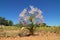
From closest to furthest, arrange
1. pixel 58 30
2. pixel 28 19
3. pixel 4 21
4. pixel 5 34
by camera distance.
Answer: pixel 5 34, pixel 28 19, pixel 58 30, pixel 4 21

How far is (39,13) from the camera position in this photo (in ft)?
55.7

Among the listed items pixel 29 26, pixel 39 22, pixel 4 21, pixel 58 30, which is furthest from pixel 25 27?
pixel 4 21

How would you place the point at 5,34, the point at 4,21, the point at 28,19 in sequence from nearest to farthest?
the point at 5,34
the point at 28,19
the point at 4,21

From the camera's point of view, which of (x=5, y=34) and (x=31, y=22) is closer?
(x=5, y=34)

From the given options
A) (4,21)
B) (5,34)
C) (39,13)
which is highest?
(4,21)

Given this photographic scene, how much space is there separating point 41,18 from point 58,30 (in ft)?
10.0

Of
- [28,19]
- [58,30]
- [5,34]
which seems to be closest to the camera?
[5,34]

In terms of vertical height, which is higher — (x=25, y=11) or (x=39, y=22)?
(x=25, y=11)

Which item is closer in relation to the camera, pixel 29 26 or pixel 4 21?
pixel 29 26

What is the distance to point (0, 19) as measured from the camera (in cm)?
5478

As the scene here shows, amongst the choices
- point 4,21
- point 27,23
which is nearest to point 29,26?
point 27,23

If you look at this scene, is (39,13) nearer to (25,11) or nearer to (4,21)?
(25,11)

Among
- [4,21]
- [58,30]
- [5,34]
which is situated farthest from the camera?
[4,21]

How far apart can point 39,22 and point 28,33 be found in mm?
1720
